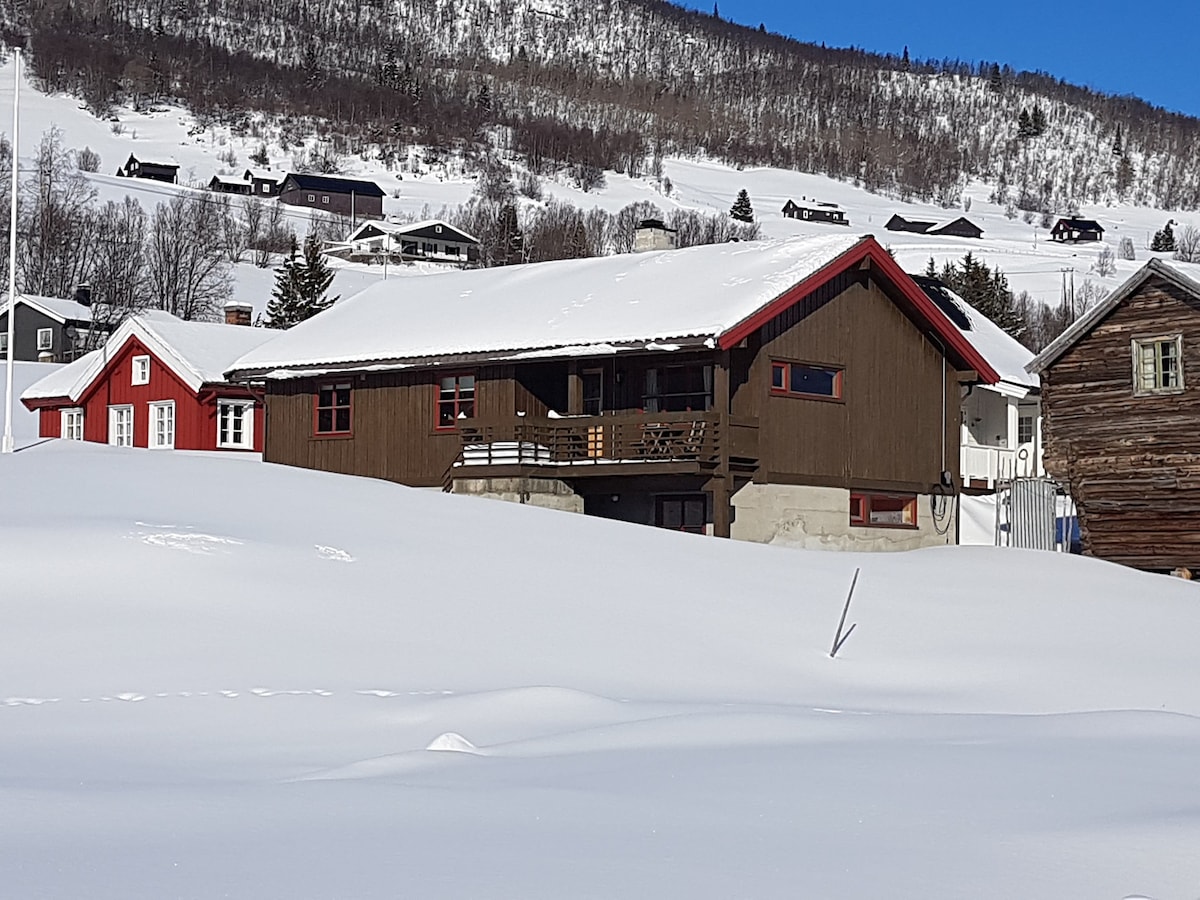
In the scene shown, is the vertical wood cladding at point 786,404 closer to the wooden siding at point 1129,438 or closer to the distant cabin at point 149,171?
the wooden siding at point 1129,438

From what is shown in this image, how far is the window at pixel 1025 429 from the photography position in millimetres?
43031

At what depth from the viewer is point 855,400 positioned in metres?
31.8

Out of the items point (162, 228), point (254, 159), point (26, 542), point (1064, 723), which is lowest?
point (1064, 723)

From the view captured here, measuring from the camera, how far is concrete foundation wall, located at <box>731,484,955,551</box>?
1159 inches

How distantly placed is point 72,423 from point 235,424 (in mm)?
7042

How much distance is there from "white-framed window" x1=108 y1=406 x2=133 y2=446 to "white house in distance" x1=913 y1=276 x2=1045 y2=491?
2244 centimetres

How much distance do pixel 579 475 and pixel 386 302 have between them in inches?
417

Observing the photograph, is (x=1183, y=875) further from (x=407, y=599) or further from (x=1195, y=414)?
(x=1195, y=414)

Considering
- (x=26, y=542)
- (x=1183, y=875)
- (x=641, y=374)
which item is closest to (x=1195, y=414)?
(x=641, y=374)

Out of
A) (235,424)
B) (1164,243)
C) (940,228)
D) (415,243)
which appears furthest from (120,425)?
(1164,243)

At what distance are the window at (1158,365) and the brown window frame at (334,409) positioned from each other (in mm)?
16177

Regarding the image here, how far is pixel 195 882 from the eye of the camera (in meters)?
6.47

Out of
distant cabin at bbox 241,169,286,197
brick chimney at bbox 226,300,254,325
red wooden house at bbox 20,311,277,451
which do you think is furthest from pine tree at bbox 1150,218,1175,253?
red wooden house at bbox 20,311,277,451

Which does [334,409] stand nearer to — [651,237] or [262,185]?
[651,237]
